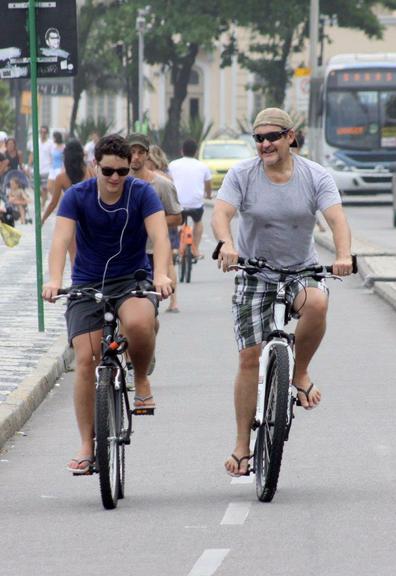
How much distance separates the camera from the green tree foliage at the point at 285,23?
195 feet

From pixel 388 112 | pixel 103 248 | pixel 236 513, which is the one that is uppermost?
pixel 103 248

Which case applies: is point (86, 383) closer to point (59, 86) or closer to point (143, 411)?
point (143, 411)

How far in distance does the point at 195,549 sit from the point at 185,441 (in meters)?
3.05

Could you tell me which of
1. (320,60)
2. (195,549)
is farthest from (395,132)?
(195,549)

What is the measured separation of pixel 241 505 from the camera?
27.0ft

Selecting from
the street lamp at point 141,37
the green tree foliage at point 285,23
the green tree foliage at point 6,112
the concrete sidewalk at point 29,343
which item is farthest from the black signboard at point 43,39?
the green tree foliage at point 6,112

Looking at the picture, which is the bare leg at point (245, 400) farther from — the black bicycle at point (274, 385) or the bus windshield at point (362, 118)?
the bus windshield at point (362, 118)

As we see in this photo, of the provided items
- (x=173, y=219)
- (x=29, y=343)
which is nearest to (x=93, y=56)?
(x=173, y=219)

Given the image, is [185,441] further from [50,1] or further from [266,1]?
[266,1]

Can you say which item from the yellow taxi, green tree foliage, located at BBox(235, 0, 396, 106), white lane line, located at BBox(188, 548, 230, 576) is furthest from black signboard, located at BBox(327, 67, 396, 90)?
white lane line, located at BBox(188, 548, 230, 576)

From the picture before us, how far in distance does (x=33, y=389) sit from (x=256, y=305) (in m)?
3.37

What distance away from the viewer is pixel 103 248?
8555 millimetres

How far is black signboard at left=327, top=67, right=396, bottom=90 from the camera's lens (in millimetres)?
43656

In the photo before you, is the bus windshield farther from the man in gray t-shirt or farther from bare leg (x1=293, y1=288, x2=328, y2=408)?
the man in gray t-shirt
